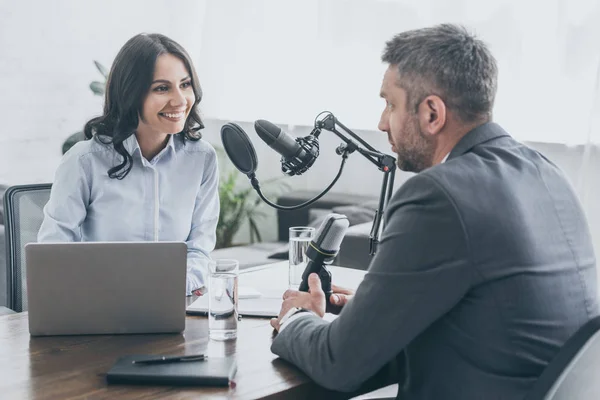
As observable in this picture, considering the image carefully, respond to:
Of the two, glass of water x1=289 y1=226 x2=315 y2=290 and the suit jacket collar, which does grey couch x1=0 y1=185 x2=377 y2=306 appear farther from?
the suit jacket collar

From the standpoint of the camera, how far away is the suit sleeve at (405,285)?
129 cm

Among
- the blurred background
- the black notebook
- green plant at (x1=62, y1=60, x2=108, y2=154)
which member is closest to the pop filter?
the black notebook

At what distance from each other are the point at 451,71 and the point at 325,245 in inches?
18.9

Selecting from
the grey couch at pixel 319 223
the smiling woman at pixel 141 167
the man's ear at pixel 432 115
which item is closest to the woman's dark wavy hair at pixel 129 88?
the smiling woman at pixel 141 167

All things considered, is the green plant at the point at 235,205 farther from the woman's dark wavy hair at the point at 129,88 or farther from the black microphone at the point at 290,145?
the black microphone at the point at 290,145

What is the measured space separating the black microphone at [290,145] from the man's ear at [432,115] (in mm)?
333

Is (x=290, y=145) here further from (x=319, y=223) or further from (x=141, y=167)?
(x=319, y=223)

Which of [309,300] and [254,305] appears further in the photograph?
[254,305]

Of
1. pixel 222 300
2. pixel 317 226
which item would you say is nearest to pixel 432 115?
pixel 222 300

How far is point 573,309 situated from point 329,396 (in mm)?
481

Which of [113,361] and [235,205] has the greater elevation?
[113,361]

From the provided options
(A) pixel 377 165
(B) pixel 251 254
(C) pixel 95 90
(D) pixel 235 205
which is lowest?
(B) pixel 251 254

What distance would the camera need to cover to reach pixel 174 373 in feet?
4.44

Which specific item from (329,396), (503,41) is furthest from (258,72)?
(329,396)
